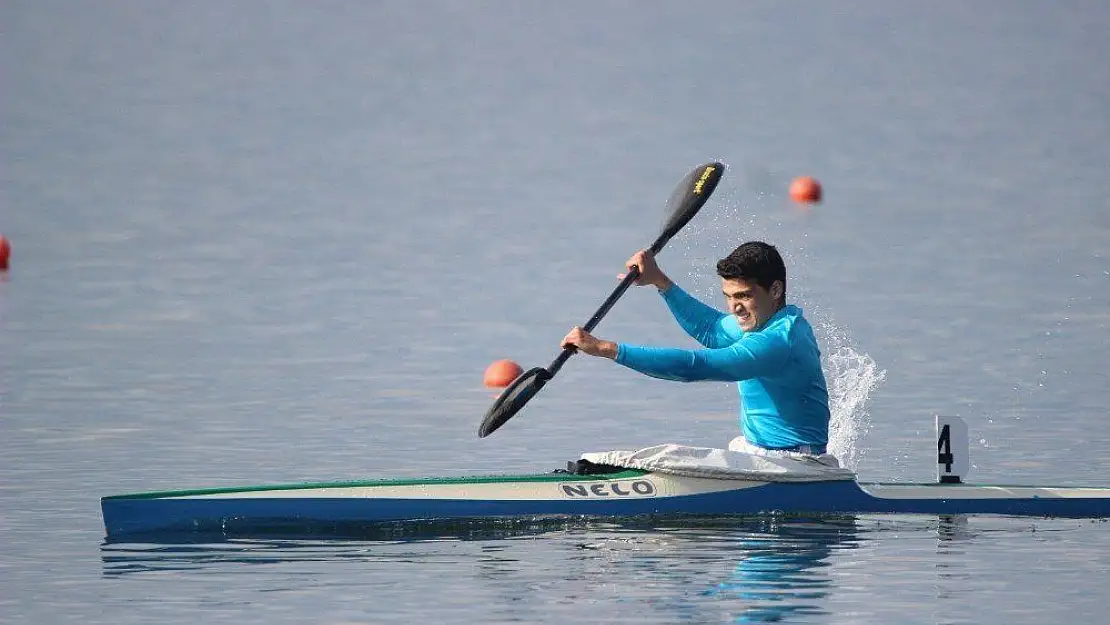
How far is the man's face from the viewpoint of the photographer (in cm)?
1276

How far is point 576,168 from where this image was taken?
3734 centimetres

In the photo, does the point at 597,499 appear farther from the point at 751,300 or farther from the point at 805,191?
the point at 805,191

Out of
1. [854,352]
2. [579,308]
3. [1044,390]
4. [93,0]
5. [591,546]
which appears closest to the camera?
[591,546]

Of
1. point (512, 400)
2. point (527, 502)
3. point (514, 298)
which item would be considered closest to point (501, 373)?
point (514, 298)

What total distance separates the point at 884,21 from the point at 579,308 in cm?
4077

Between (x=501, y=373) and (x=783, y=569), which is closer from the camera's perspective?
(x=783, y=569)

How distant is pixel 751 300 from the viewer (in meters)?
12.8

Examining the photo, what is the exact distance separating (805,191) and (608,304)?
758 inches

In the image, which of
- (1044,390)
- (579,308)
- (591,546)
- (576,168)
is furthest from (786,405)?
(576,168)

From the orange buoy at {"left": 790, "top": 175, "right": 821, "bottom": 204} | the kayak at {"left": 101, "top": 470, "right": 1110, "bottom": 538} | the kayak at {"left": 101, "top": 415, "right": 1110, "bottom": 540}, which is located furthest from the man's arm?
→ the orange buoy at {"left": 790, "top": 175, "right": 821, "bottom": 204}

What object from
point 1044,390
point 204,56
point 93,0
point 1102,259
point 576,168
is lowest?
point 1044,390

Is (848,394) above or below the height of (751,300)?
below

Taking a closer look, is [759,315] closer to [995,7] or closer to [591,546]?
[591,546]

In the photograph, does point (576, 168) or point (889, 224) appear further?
point (576, 168)
